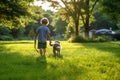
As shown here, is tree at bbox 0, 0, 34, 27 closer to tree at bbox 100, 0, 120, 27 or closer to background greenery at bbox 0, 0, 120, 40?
background greenery at bbox 0, 0, 120, 40

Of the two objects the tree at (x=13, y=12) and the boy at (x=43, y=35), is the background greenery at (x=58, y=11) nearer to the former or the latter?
the tree at (x=13, y=12)

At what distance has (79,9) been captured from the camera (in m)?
54.3

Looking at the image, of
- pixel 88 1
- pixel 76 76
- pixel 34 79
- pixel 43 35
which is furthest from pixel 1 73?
pixel 88 1

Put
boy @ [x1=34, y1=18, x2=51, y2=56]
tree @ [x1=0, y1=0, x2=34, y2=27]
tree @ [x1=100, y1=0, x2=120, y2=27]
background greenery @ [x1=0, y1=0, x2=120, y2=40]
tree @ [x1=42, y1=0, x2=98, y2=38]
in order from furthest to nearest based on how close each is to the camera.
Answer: tree @ [x1=42, y1=0, x2=98, y2=38] < tree @ [x1=0, y1=0, x2=34, y2=27] < background greenery @ [x1=0, y1=0, x2=120, y2=40] < tree @ [x1=100, y1=0, x2=120, y2=27] < boy @ [x1=34, y1=18, x2=51, y2=56]

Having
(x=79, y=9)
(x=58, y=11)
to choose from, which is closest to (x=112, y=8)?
(x=79, y=9)

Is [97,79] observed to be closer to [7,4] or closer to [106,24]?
[7,4]

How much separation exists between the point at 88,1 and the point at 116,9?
21.8 metres

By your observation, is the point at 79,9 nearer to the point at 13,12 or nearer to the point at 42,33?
the point at 13,12

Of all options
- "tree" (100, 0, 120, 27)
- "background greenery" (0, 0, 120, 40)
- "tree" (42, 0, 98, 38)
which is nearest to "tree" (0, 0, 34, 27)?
"background greenery" (0, 0, 120, 40)

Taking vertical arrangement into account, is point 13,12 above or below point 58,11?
below

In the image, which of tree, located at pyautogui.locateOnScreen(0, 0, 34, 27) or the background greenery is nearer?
the background greenery

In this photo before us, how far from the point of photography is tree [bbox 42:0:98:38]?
5366 cm

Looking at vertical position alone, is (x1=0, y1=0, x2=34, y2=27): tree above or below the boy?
above

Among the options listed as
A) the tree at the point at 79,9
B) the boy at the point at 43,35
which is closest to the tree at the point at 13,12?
the tree at the point at 79,9
